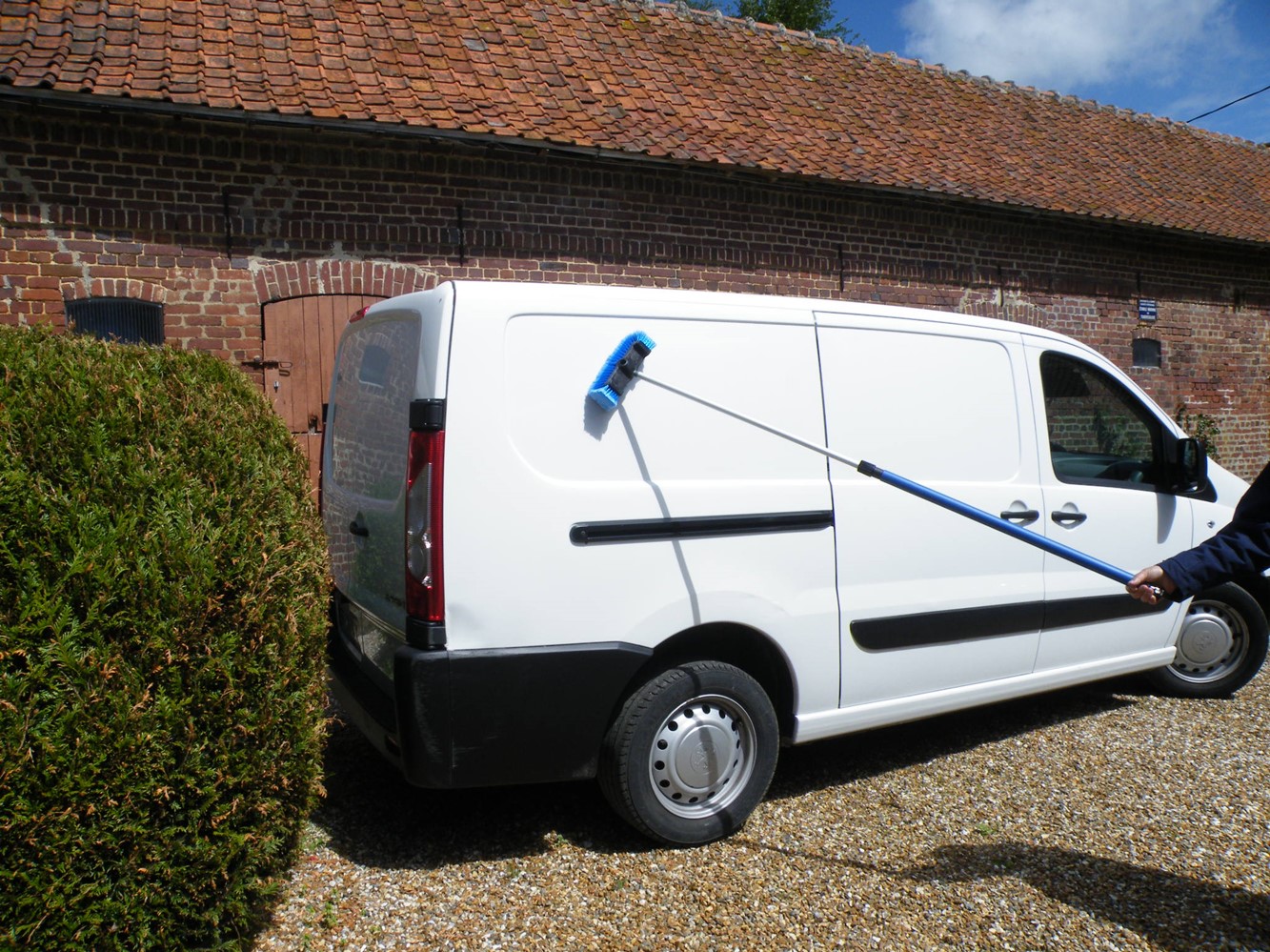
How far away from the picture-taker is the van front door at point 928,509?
12.3 feet

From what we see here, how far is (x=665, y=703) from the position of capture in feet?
11.0

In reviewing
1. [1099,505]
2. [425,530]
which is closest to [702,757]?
[425,530]

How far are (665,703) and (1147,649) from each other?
2.88m

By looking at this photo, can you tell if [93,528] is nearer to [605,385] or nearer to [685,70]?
[605,385]

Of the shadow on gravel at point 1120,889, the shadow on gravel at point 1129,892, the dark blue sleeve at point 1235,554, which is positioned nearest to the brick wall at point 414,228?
the shadow on gravel at point 1120,889

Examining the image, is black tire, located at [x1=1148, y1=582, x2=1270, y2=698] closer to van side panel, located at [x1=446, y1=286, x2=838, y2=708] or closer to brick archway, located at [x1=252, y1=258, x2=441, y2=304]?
van side panel, located at [x1=446, y1=286, x2=838, y2=708]

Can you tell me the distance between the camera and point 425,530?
120 inches

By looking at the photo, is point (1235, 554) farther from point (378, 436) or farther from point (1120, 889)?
point (378, 436)

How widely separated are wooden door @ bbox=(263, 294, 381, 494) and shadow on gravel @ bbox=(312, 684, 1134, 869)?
3493mm

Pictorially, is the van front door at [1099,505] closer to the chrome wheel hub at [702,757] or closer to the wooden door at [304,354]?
the chrome wheel hub at [702,757]

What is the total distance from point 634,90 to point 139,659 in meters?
8.22

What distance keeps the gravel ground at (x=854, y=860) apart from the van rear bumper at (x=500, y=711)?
41 centimetres

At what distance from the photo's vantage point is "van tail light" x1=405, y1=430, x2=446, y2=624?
3.01 m

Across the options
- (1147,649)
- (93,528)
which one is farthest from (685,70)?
(93,528)
